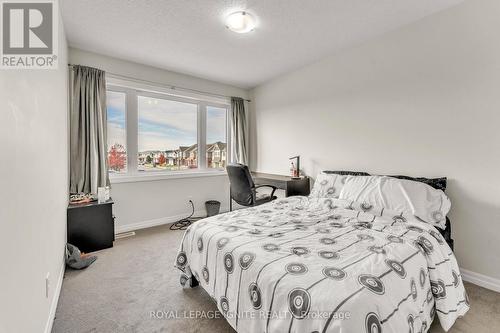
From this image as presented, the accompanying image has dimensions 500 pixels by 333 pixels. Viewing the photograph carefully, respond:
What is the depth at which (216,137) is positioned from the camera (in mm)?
4324

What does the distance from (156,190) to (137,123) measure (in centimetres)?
106

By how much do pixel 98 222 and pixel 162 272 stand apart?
111 centimetres

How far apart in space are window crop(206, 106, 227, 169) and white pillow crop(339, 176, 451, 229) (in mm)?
2613

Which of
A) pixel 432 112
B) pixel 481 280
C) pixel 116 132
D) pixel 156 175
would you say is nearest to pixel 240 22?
pixel 432 112

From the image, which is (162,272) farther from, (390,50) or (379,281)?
(390,50)

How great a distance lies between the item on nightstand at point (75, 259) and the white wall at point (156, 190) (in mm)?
839

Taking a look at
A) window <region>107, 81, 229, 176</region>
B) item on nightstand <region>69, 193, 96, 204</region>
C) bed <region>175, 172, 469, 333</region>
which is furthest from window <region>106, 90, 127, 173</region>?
bed <region>175, 172, 469, 333</region>

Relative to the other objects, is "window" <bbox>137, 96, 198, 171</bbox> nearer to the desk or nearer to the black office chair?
the black office chair

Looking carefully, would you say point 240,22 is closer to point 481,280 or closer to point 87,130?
point 87,130

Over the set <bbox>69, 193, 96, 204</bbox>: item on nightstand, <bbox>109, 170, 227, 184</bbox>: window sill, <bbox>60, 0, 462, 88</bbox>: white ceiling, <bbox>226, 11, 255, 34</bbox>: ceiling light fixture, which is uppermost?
<bbox>60, 0, 462, 88</bbox>: white ceiling

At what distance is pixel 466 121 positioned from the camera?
2.01m

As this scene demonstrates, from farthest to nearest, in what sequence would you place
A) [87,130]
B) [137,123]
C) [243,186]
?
[137,123] → [243,186] → [87,130]

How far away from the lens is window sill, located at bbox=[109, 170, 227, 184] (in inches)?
125

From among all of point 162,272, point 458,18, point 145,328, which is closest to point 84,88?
point 162,272
